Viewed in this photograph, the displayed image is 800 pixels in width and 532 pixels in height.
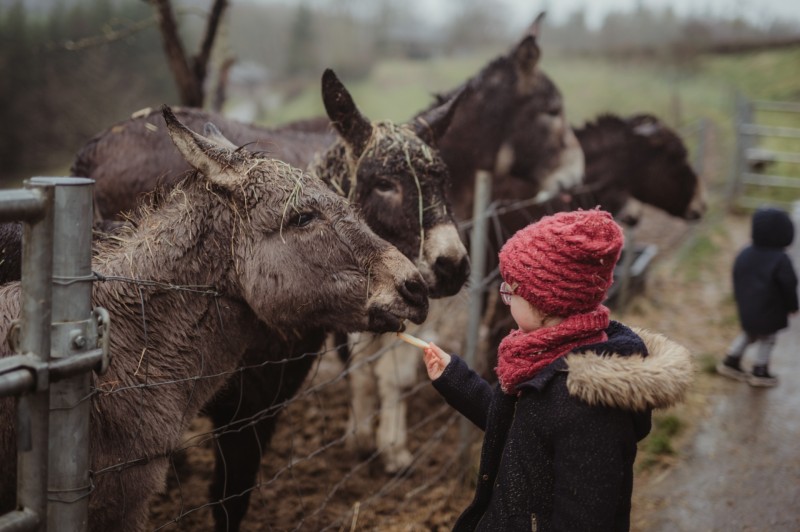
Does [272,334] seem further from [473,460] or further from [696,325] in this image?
[696,325]

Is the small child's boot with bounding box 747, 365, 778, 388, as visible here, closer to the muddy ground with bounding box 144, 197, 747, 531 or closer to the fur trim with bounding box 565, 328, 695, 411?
the muddy ground with bounding box 144, 197, 747, 531

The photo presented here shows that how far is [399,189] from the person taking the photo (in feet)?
11.0

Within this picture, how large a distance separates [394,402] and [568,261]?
3.03 metres

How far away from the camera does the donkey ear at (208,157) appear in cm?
215

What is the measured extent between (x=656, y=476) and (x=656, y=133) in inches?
159

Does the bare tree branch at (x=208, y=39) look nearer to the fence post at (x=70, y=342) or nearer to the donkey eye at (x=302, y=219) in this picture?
the donkey eye at (x=302, y=219)

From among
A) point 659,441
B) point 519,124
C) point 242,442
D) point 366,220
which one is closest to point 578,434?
point 366,220

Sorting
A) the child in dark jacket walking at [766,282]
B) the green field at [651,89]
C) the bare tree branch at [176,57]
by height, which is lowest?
the child in dark jacket walking at [766,282]

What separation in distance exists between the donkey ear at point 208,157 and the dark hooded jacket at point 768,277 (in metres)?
4.82

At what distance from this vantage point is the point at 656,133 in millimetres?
6949

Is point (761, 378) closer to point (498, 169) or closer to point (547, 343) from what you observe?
point (498, 169)

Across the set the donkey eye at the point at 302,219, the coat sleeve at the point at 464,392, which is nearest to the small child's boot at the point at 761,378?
the coat sleeve at the point at 464,392

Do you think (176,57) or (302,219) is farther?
(176,57)

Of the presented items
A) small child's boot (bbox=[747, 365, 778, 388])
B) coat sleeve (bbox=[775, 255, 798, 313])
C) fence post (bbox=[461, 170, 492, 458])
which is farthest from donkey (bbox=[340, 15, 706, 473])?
small child's boot (bbox=[747, 365, 778, 388])
